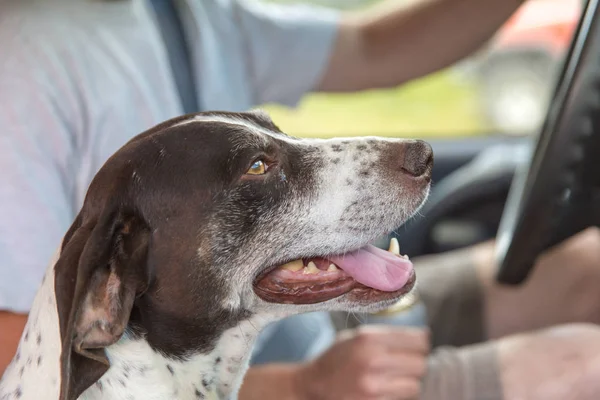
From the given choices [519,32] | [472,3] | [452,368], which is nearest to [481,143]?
[519,32]

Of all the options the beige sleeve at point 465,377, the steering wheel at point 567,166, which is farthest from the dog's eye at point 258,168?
the beige sleeve at point 465,377

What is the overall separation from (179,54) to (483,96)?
1.94 metres

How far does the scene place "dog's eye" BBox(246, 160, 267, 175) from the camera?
116 centimetres

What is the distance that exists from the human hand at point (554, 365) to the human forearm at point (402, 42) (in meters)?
0.77

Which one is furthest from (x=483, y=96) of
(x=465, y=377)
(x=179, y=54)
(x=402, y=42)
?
(x=179, y=54)

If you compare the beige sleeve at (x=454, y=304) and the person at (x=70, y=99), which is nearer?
the person at (x=70, y=99)

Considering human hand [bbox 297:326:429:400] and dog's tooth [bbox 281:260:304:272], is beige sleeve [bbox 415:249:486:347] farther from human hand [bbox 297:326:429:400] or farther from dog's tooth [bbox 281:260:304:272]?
dog's tooth [bbox 281:260:304:272]

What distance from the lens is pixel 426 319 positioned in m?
1.98

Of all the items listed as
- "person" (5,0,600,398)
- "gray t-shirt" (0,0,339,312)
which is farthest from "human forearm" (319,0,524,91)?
"gray t-shirt" (0,0,339,312)

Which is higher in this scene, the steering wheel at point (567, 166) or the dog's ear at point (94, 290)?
the dog's ear at point (94, 290)

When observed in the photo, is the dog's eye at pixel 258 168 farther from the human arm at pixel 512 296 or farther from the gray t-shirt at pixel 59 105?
the human arm at pixel 512 296

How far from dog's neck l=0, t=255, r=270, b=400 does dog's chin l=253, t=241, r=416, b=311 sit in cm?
12

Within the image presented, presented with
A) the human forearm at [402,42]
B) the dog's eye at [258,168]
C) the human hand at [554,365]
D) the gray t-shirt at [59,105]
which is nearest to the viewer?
the dog's eye at [258,168]

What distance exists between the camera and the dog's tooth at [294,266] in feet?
3.85
